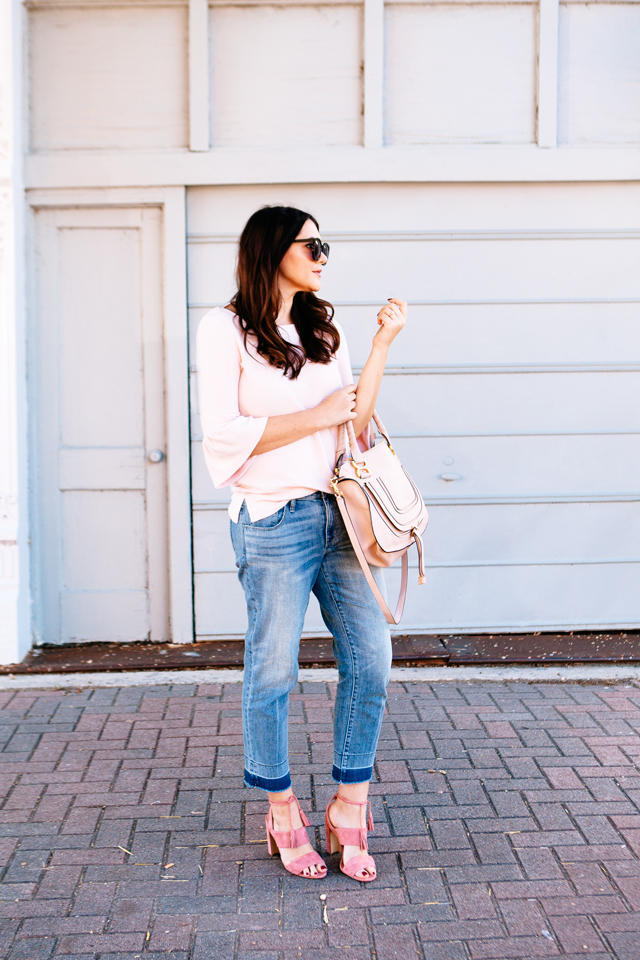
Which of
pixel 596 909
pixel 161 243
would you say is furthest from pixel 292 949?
pixel 161 243

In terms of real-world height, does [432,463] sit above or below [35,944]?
above

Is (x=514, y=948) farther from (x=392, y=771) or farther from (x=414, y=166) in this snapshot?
(x=414, y=166)

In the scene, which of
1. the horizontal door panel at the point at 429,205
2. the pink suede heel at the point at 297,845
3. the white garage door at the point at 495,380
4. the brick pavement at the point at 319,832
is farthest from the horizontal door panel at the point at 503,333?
the pink suede heel at the point at 297,845

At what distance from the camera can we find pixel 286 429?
2.36m

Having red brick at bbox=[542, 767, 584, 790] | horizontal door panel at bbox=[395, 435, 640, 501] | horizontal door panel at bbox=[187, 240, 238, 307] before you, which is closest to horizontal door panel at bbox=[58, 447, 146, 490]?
horizontal door panel at bbox=[187, 240, 238, 307]

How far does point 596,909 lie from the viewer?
235 cm

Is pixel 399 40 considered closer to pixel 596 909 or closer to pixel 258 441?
pixel 258 441

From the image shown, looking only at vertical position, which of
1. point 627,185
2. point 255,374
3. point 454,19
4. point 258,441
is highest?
point 454,19

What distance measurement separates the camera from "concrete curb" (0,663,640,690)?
413cm

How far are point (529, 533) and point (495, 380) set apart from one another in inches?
33.4

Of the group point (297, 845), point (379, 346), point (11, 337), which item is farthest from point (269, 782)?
point (11, 337)

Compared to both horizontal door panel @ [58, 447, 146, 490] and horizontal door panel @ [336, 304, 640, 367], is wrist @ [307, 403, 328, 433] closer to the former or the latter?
horizontal door panel @ [336, 304, 640, 367]

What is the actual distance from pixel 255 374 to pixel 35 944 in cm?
162

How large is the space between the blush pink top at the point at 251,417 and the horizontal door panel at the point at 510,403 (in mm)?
2153
